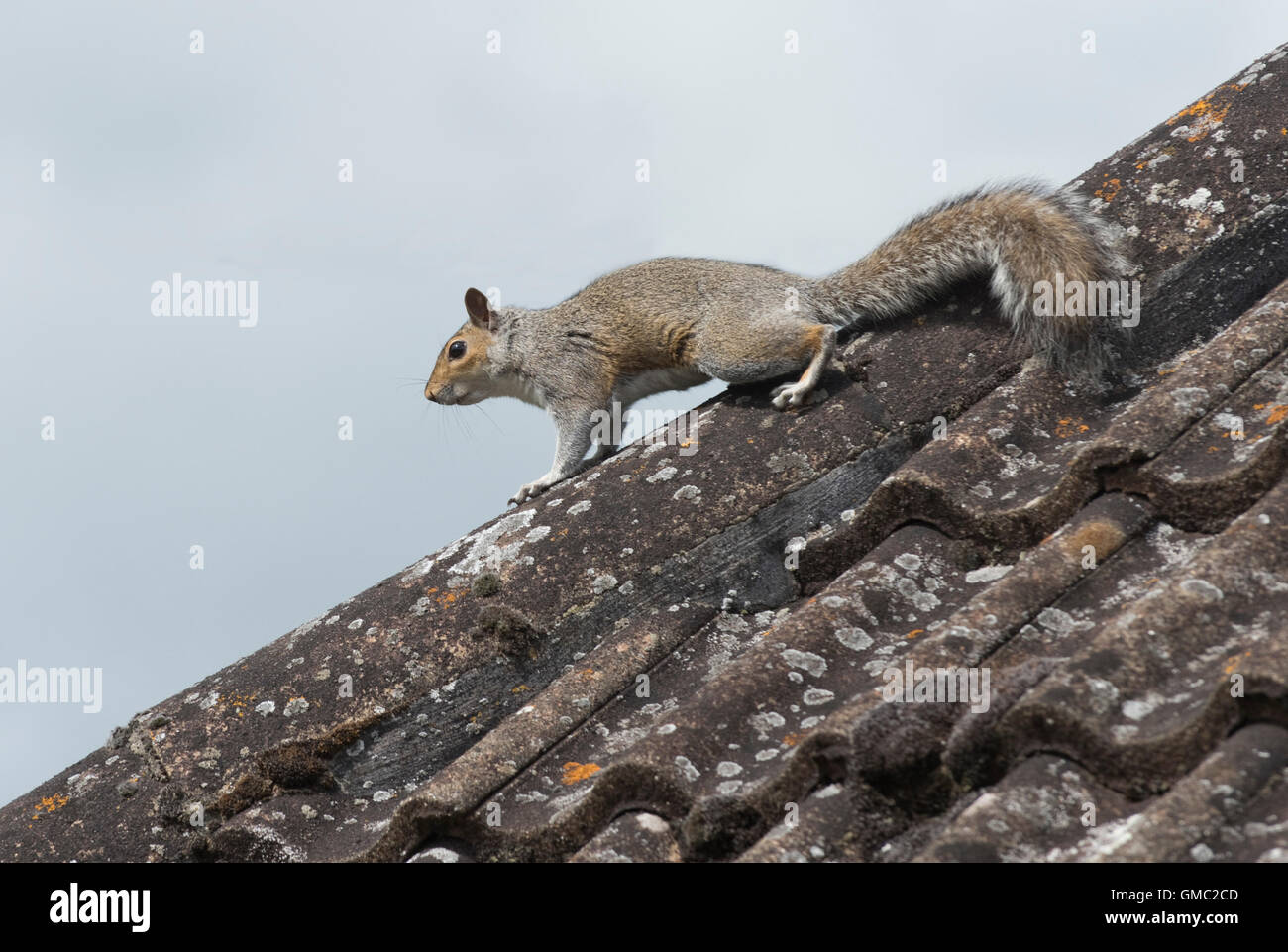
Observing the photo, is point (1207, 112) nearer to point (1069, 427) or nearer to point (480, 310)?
point (1069, 427)

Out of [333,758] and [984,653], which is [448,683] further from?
[984,653]

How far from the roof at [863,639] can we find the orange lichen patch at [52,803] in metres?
0.02

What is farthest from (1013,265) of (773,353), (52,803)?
(52,803)

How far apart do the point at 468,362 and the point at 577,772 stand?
15.9 feet

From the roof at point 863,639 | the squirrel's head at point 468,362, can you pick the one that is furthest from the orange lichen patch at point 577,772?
the squirrel's head at point 468,362

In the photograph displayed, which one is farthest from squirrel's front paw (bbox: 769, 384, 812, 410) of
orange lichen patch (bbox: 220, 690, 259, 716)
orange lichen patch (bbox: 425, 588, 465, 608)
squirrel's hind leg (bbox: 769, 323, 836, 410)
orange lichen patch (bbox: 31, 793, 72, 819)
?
orange lichen patch (bbox: 31, 793, 72, 819)

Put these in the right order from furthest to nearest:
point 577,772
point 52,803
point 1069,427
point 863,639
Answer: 1. point 52,803
2. point 1069,427
3. point 577,772
4. point 863,639

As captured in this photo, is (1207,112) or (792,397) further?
(1207,112)

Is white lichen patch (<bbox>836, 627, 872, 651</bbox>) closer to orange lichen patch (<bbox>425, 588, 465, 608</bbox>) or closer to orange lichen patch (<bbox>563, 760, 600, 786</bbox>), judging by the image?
orange lichen patch (<bbox>563, 760, 600, 786</bbox>)

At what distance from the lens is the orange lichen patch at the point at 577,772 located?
11.3 feet

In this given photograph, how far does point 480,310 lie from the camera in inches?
313

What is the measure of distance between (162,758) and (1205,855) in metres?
3.40

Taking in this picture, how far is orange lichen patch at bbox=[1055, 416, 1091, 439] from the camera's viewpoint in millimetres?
→ 4008

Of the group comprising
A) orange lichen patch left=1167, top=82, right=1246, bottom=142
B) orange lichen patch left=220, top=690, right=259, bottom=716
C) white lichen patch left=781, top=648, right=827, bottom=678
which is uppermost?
orange lichen patch left=1167, top=82, right=1246, bottom=142
